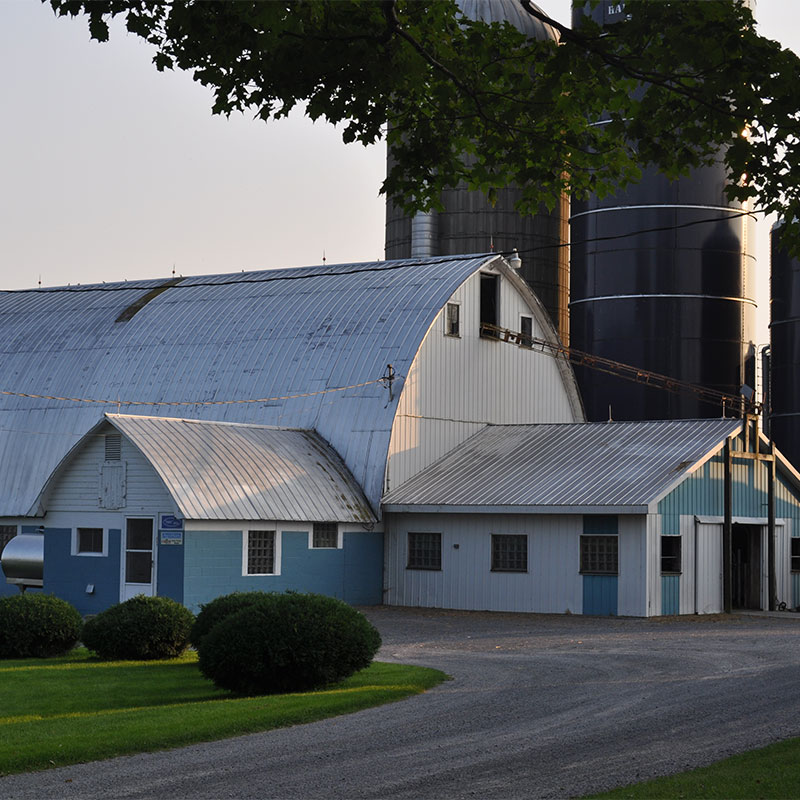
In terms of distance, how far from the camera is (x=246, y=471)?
112 feet

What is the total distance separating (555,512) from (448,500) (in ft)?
11.3

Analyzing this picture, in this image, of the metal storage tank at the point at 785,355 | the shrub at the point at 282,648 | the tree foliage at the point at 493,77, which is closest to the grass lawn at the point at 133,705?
the shrub at the point at 282,648

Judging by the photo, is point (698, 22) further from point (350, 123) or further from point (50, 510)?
point (50, 510)

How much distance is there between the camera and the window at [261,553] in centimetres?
3309

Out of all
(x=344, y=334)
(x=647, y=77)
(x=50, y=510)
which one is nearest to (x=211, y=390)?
(x=344, y=334)

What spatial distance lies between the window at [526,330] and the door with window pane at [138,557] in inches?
585

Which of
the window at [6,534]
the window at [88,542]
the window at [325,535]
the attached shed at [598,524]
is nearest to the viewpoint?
the attached shed at [598,524]

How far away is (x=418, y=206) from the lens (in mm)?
13812

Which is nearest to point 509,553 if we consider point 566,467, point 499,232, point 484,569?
point 484,569

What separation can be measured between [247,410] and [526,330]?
30.2 ft

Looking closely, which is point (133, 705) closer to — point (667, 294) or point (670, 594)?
point (670, 594)

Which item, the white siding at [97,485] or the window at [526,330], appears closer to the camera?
the white siding at [97,485]

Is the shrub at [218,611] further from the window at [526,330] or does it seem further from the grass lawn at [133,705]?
the window at [526,330]

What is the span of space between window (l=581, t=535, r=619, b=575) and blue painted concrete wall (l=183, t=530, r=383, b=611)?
6077 mm
